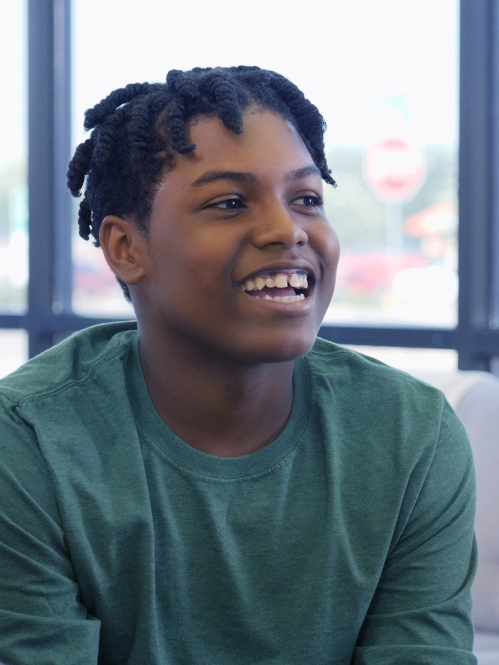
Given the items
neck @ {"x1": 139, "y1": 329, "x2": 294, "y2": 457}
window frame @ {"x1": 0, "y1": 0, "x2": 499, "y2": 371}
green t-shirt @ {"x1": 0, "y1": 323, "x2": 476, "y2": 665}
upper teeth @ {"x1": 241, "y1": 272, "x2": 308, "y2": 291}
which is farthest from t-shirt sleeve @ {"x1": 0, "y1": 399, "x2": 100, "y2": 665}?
window frame @ {"x1": 0, "y1": 0, "x2": 499, "y2": 371}

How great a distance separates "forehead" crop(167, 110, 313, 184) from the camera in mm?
1315

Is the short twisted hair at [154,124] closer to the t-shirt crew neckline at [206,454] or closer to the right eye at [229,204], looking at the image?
the right eye at [229,204]

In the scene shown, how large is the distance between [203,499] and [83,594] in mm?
215

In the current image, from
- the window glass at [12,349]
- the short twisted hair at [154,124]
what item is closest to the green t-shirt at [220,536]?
the short twisted hair at [154,124]

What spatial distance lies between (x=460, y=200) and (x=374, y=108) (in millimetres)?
497

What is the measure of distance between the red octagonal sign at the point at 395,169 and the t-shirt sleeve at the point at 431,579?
6.02 ft

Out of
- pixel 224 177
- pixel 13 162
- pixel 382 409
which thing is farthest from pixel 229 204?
pixel 13 162

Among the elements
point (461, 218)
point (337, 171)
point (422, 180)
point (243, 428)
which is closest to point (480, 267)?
point (461, 218)

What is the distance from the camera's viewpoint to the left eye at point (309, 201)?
4.51ft

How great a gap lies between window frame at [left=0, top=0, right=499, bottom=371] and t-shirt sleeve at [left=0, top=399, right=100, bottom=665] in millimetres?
1945

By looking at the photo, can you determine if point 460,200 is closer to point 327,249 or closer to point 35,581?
point 327,249

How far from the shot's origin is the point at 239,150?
1.32 metres

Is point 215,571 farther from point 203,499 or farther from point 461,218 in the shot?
point 461,218

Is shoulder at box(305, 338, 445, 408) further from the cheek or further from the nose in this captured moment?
the nose
